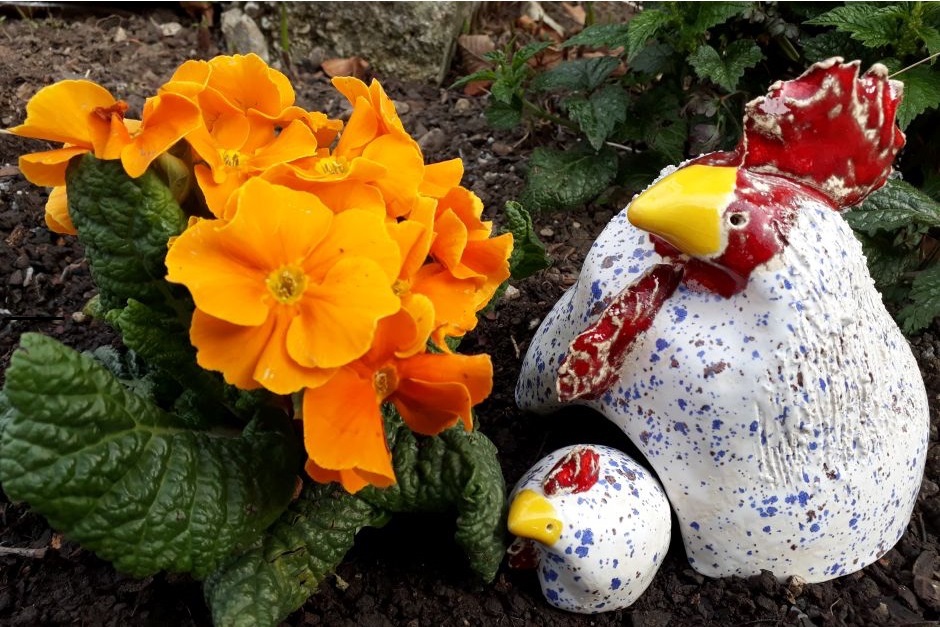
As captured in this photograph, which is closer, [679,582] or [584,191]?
[679,582]

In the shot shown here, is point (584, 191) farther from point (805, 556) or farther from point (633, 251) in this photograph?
point (805, 556)

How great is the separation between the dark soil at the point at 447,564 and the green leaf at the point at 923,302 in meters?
0.22

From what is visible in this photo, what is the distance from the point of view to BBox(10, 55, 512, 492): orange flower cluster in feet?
3.82

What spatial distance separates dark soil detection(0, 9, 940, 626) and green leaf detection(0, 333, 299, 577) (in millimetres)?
310

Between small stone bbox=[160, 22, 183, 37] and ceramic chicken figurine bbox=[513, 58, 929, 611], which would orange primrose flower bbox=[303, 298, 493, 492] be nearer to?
ceramic chicken figurine bbox=[513, 58, 929, 611]

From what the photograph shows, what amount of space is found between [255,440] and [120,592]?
40 cm

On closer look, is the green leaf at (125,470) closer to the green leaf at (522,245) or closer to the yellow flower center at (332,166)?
the yellow flower center at (332,166)

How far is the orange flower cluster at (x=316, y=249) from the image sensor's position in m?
1.16

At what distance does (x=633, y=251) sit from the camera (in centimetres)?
163

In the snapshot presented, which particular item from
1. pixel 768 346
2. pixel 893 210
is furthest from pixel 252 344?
pixel 893 210

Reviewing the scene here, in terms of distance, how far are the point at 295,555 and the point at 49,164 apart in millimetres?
692

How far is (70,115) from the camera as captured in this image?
128 cm

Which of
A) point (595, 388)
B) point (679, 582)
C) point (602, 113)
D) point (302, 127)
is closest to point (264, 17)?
point (602, 113)

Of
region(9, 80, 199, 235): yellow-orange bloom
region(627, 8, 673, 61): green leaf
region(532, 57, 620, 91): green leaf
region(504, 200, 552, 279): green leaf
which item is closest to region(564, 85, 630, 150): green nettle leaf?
region(532, 57, 620, 91): green leaf
